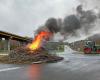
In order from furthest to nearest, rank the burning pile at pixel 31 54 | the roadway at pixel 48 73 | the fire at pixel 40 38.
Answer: the fire at pixel 40 38 < the burning pile at pixel 31 54 < the roadway at pixel 48 73

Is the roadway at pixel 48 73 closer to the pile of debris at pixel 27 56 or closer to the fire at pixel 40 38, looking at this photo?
the pile of debris at pixel 27 56

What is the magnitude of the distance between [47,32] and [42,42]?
2.87 meters

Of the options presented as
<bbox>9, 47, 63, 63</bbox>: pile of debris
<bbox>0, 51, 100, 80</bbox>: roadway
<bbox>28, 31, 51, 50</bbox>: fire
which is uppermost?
<bbox>28, 31, 51, 50</bbox>: fire

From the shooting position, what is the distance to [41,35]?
4019 centimetres

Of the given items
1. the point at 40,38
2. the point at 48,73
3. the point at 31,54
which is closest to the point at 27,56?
the point at 31,54

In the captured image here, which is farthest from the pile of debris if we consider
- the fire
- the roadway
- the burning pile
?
the roadway

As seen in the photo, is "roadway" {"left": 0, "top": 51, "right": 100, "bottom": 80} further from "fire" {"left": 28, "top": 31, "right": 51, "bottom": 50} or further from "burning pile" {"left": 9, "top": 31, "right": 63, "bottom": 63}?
"fire" {"left": 28, "top": 31, "right": 51, "bottom": 50}

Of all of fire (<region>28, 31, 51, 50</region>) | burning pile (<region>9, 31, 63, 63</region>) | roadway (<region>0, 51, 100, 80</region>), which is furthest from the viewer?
fire (<region>28, 31, 51, 50</region>)

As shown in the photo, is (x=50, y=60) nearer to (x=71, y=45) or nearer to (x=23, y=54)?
(x=23, y=54)

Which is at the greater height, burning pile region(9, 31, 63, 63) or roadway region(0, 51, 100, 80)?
burning pile region(9, 31, 63, 63)

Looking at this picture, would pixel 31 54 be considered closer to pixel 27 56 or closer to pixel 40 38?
pixel 27 56

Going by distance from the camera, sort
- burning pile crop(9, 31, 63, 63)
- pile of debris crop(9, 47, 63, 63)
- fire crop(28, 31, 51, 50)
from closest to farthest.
A: pile of debris crop(9, 47, 63, 63) < burning pile crop(9, 31, 63, 63) < fire crop(28, 31, 51, 50)

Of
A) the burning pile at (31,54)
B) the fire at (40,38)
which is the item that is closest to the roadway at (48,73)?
the burning pile at (31,54)

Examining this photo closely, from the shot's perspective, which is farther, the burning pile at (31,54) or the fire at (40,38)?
the fire at (40,38)
